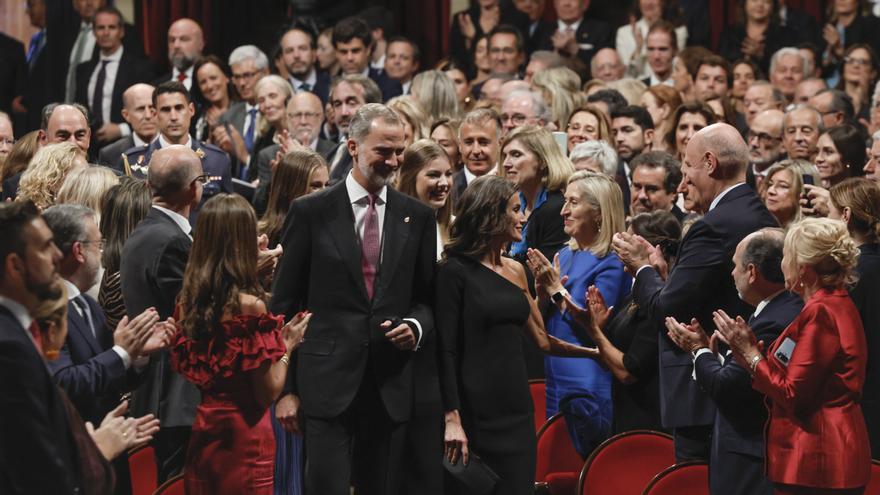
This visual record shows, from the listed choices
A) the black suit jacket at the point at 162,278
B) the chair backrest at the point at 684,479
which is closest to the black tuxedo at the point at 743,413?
the chair backrest at the point at 684,479

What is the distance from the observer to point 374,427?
17.2 feet

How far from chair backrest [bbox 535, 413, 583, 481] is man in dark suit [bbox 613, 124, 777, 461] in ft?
2.32

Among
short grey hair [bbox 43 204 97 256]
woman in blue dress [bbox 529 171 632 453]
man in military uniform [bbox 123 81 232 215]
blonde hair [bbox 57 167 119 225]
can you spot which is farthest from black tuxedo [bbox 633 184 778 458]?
man in military uniform [bbox 123 81 232 215]

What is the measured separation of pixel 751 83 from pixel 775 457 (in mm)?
5562

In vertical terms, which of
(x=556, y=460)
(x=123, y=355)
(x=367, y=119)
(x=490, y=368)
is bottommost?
(x=556, y=460)

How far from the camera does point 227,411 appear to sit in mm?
4777

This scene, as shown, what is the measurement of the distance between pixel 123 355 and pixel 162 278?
38.9 inches

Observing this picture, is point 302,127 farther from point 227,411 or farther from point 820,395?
point 820,395

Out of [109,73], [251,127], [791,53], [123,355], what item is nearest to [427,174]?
[123,355]

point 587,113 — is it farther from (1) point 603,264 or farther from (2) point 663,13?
(2) point 663,13

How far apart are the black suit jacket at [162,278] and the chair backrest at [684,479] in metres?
1.84

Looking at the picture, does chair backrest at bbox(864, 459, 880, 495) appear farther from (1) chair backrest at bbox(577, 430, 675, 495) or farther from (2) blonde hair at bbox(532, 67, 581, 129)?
(2) blonde hair at bbox(532, 67, 581, 129)

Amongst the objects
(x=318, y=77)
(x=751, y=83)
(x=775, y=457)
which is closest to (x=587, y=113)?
(x=751, y=83)

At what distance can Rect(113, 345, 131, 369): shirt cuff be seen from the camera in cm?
443
